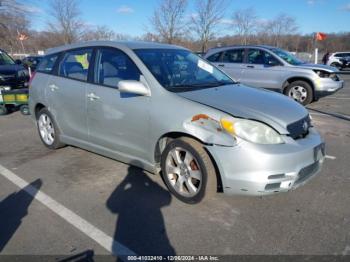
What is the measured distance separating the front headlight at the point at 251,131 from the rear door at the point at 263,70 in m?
7.06

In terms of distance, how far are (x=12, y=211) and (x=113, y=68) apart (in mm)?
2049

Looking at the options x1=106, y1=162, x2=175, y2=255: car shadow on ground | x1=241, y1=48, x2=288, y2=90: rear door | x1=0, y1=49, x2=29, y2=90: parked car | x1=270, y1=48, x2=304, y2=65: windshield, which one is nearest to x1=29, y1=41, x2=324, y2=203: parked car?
x1=106, y1=162, x2=175, y2=255: car shadow on ground

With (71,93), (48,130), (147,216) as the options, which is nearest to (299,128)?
(147,216)

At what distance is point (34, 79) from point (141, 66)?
2.62 meters

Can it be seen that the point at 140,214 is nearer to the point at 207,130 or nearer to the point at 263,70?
the point at 207,130

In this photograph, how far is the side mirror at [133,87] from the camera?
3.62m

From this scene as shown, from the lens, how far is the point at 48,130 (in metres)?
5.51

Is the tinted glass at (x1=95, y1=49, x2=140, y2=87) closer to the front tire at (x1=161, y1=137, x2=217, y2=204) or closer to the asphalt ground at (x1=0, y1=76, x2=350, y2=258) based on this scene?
the front tire at (x1=161, y1=137, x2=217, y2=204)

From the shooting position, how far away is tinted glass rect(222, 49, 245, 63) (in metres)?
10.4

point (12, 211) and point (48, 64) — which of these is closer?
point (12, 211)

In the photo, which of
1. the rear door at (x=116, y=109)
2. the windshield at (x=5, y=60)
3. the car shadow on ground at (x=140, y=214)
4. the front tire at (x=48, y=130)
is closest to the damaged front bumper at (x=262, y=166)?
the car shadow on ground at (x=140, y=214)

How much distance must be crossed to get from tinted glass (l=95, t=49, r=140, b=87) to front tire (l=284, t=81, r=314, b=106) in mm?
6795

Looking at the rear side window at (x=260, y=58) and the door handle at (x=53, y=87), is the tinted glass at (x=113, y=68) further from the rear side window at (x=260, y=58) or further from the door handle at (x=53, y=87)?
the rear side window at (x=260, y=58)

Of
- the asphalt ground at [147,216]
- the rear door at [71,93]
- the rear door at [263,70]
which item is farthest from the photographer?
the rear door at [263,70]
